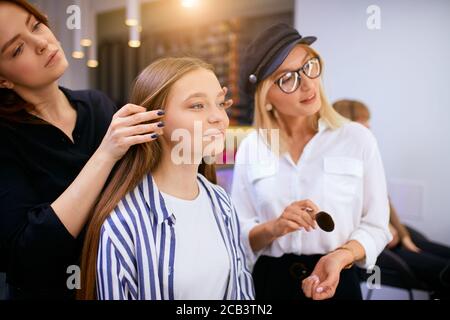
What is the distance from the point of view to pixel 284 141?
822mm

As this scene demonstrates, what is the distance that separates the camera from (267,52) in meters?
0.76

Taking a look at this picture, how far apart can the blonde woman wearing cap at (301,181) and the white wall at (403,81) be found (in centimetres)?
9

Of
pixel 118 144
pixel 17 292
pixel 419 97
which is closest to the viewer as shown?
pixel 118 144

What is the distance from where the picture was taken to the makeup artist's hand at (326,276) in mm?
704

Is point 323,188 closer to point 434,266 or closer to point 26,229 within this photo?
point 434,266

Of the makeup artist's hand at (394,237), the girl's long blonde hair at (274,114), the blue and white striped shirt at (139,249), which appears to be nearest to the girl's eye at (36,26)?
the blue and white striped shirt at (139,249)

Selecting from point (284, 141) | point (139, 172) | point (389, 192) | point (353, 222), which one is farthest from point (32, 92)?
point (389, 192)

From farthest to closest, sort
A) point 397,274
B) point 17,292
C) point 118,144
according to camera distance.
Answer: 1. point 397,274
2. point 17,292
3. point 118,144

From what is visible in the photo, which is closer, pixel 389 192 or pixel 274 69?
pixel 274 69

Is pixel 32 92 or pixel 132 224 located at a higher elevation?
pixel 32 92

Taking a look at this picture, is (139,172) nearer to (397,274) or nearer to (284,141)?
(284,141)

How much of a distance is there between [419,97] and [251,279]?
0.59 m

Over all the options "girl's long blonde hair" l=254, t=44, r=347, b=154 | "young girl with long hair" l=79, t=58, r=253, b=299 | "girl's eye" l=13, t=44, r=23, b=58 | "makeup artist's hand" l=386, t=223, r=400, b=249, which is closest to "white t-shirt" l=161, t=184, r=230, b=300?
"young girl with long hair" l=79, t=58, r=253, b=299

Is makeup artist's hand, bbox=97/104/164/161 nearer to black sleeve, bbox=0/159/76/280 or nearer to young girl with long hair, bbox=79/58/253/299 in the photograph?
young girl with long hair, bbox=79/58/253/299
